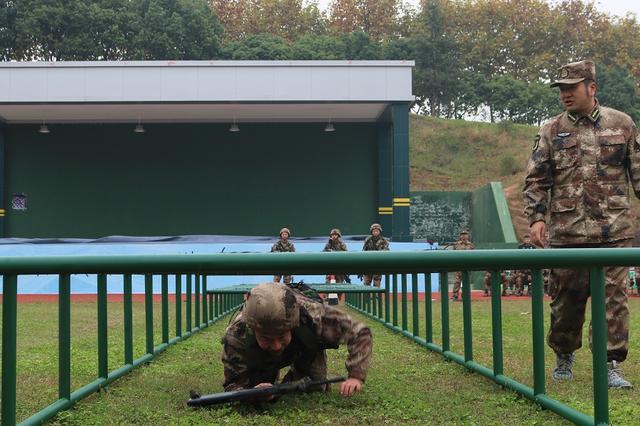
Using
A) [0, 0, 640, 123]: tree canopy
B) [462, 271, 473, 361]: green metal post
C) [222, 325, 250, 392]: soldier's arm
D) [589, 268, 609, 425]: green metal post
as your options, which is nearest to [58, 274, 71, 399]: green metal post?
[222, 325, 250, 392]: soldier's arm

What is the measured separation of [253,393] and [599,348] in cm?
171

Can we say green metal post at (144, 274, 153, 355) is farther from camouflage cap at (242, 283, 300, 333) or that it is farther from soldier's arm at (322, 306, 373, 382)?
camouflage cap at (242, 283, 300, 333)

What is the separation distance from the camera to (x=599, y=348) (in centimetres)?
396

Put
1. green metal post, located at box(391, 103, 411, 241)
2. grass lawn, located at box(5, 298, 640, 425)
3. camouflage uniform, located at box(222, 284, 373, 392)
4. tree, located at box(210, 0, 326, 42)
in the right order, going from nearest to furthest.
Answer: grass lawn, located at box(5, 298, 640, 425) < camouflage uniform, located at box(222, 284, 373, 392) < green metal post, located at box(391, 103, 411, 241) < tree, located at box(210, 0, 326, 42)

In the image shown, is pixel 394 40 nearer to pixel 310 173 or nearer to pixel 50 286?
pixel 310 173

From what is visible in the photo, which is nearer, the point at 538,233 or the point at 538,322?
the point at 538,322

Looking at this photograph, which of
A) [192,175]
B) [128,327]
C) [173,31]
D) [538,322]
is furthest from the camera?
[173,31]

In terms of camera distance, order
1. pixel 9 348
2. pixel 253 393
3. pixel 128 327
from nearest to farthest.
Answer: pixel 9 348 → pixel 253 393 → pixel 128 327

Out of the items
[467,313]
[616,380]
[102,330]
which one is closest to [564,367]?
[616,380]

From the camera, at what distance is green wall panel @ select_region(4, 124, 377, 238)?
34875mm

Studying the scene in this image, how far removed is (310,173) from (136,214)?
6947 mm

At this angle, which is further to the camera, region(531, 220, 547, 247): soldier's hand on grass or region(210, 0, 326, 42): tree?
region(210, 0, 326, 42): tree

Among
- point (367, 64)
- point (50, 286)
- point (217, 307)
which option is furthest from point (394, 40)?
point (217, 307)

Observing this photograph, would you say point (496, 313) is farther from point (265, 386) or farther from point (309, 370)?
point (265, 386)
